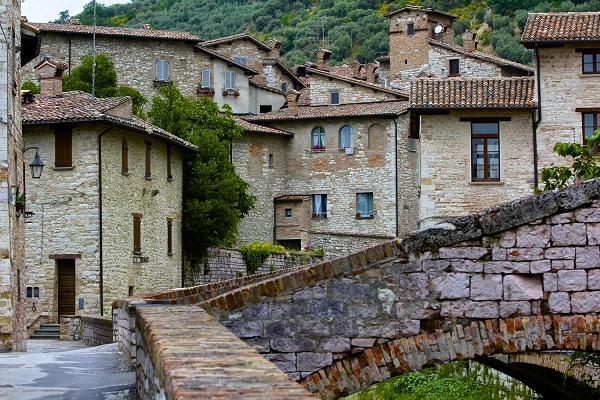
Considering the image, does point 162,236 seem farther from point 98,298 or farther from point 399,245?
point 399,245

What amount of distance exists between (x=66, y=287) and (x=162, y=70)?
25629 millimetres

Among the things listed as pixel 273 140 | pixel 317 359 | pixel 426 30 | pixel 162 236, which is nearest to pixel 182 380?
pixel 317 359

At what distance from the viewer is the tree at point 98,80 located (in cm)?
5416

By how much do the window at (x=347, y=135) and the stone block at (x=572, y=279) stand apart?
162 feet

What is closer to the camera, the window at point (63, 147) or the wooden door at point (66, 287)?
the wooden door at point (66, 287)

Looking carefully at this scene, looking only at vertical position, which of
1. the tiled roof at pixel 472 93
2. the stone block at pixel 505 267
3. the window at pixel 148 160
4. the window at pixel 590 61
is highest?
the window at pixel 590 61

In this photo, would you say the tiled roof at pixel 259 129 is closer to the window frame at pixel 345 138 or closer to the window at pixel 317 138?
the window at pixel 317 138

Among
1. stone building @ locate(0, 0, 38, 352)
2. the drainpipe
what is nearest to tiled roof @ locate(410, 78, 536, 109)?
the drainpipe

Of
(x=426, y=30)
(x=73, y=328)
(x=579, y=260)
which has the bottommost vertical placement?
(x=73, y=328)

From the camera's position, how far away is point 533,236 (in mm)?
11812

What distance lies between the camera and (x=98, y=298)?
38.6 m

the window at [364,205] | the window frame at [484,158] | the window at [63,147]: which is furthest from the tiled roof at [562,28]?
the window at [364,205]

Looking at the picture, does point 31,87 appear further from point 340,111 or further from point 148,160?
point 340,111

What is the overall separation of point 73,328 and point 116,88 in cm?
2244
